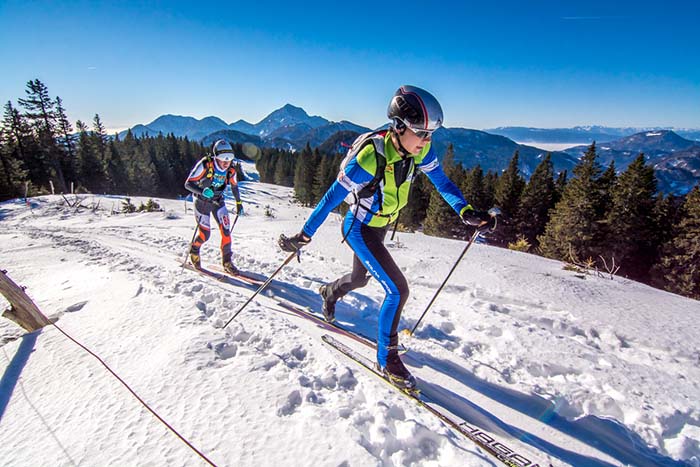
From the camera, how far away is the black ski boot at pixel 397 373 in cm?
362

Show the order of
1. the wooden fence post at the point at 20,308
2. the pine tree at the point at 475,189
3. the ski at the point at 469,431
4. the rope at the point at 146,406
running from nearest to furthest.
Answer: the rope at the point at 146,406
the ski at the point at 469,431
the wooden fence post at the point at 20,308
the pine tree at the point at 475,189

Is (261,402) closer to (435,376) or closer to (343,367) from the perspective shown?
(343,367)

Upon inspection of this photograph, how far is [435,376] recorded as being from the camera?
13.3ft

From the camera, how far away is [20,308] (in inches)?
157

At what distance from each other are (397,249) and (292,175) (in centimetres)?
8569

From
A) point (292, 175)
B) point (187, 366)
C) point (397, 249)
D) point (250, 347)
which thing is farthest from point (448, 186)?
point (292, 175)

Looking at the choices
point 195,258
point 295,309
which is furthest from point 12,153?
point 295,309

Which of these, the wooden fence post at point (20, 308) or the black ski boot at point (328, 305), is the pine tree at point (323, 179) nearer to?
the black ski boot at point (328, 305)

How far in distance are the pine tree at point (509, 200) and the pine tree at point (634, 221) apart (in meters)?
12.8

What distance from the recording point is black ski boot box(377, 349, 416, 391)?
3.62 meters

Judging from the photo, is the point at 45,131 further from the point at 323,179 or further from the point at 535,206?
the point at 535,206

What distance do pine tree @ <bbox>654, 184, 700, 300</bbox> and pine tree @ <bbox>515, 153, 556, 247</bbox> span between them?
13.7 m

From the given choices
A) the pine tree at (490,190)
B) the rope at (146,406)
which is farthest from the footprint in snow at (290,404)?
the pine tree at (490,190)

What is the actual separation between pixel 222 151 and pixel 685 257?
95.3 ft
